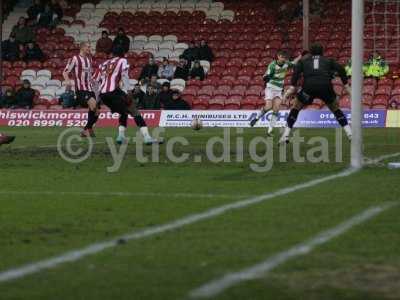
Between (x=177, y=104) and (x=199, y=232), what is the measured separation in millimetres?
24193

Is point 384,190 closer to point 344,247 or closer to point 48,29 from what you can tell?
point 344,247

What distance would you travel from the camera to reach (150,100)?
33156 millimetres

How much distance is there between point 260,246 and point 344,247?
581mm

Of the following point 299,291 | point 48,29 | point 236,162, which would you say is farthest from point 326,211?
point 48,29

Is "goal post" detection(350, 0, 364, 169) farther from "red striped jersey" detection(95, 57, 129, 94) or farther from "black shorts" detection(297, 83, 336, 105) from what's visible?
"red striped jersey" detection(95, 57, 129, 94)

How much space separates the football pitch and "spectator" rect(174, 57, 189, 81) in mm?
20385

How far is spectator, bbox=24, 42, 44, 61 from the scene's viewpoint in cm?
3828

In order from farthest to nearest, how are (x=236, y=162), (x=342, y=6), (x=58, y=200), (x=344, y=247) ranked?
1. (x=342, y=6)
2. (x=236, y=162)
3. (x=58, y=200)
4. (x=344, y=247)

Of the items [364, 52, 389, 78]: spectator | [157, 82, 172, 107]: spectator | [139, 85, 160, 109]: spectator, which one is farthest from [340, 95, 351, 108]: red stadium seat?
[139, 85, 160, 109]: spectator

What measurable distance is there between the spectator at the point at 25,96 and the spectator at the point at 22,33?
4.58 meters

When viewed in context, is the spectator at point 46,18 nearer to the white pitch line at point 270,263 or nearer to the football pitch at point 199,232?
the football pitch at point 199,232

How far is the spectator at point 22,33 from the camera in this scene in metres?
38.9

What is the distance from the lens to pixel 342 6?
38.1 meters

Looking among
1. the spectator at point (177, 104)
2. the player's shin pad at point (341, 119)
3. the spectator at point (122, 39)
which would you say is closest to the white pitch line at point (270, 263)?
the player's shin pad at point (341, 119)
